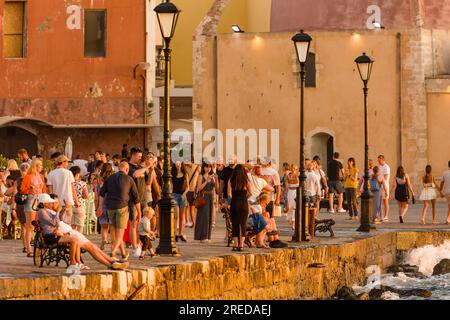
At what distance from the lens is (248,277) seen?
2230 centimetres

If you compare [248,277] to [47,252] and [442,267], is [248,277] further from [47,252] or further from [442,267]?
[442,267]

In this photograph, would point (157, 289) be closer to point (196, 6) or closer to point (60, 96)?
point (60, 96)

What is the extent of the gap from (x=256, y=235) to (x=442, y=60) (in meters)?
26.5

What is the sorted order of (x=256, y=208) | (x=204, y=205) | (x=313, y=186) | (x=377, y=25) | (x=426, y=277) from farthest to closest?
(x=377, y=25) → (x=426, y=277) → (x=313, y=186) → (x=204, y=205) → (x=256, y=208)

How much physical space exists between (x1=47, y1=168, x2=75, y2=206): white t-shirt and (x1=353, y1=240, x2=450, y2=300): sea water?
28.1 ft

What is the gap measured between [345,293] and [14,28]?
881 inches

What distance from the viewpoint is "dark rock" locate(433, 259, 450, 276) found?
32531 millimetres

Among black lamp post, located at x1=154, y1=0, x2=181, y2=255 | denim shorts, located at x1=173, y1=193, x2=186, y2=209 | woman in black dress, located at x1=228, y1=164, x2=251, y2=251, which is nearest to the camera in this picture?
black lamp post, located at x1=154, y1=0, x2=181, y2=255

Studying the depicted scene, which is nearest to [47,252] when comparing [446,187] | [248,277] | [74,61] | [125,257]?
[125,257]

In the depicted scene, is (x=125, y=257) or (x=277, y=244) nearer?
(x=125, y=257)

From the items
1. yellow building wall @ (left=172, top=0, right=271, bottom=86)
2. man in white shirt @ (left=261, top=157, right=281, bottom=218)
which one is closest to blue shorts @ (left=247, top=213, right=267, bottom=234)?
man in white shirt @ (left=261, top=157, right=281, bottom=218)

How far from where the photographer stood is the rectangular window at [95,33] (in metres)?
46.1

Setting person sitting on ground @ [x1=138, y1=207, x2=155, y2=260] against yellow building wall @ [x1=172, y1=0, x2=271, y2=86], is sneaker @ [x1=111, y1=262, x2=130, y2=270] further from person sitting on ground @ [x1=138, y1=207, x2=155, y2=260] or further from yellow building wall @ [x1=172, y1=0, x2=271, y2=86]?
yellow building wall @ [x1=172, y1=0, x2=271, y2=86]

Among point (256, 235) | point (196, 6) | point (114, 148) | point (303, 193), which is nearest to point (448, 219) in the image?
point (303, 193)
